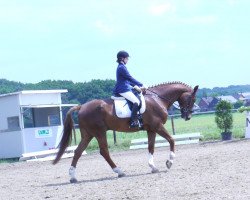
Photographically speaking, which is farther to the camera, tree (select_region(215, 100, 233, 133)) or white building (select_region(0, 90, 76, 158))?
white building (select_region(0, 90, 76, 158))

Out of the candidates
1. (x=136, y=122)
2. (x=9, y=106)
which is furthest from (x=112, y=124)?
(x=9, y=106)

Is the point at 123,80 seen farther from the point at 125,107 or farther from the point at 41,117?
the point at 41,117

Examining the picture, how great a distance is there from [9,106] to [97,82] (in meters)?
61.5

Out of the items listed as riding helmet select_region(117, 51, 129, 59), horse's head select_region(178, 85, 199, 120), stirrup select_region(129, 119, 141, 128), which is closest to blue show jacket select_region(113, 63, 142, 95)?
riding helmet select_region(117, 51, 129, 59)

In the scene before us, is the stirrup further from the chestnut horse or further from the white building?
the white building

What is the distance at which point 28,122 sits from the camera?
24.7 meters

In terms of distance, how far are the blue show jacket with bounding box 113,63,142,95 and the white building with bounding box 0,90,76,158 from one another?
12.4 m

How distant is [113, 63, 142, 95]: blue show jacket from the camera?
11906 mm

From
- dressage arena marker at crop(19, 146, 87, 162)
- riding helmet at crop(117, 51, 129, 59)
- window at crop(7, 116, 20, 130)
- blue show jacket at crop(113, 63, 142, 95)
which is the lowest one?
dressage arena marker at crop(19, 146, 87, 162)

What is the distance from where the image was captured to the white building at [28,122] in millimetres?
23969

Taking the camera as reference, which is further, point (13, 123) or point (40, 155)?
point (13, 123)

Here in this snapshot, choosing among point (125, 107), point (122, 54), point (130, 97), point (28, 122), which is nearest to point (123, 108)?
point (125, 107)

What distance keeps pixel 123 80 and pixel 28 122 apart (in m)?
13.4

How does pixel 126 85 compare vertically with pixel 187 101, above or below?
above
